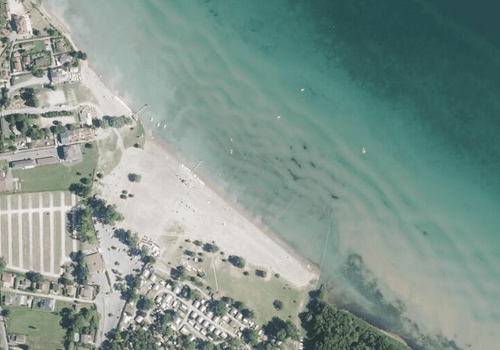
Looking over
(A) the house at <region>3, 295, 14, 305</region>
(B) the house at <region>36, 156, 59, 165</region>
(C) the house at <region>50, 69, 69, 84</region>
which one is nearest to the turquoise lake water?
(C) the house at <region>50, 69, 69, 84</region>

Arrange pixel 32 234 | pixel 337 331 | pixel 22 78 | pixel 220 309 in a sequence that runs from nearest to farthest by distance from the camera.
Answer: pixel 220 309 < pixel 337 331 < pixel 32 234 < pixel 22 78

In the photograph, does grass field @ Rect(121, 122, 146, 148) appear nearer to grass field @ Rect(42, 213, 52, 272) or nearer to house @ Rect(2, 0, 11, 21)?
grass field @ Rect(42, 213, 52, 272)

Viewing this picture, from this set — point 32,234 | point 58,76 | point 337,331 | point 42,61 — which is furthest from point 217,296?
point 42,61

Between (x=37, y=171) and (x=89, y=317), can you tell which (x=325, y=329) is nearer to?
(x=89, y=317)

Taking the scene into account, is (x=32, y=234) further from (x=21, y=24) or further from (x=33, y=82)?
(x=21, y=24)

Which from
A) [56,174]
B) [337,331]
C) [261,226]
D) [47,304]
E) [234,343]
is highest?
[261,226]

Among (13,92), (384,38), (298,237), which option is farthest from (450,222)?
(13,92)
